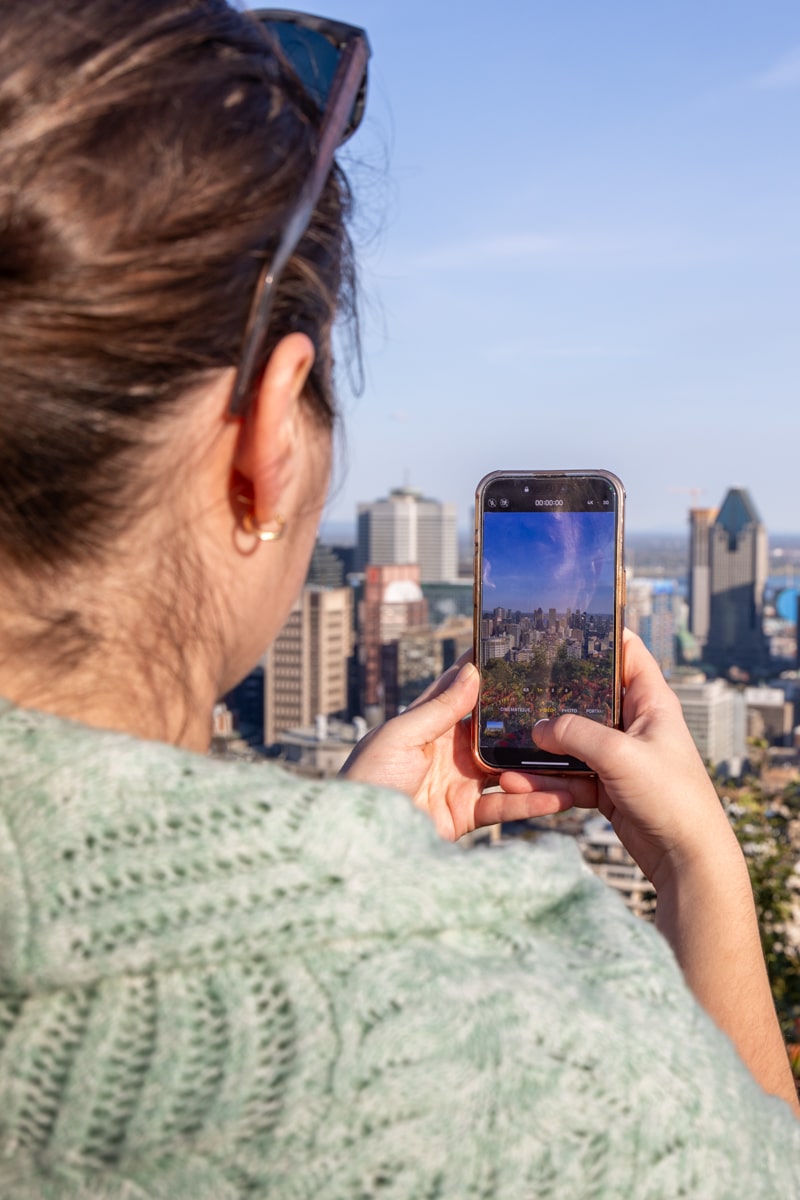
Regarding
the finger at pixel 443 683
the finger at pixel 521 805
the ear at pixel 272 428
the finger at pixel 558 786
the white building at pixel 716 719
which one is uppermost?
the ear at pixel 272 428

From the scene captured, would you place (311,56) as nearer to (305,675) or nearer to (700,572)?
(305,675)

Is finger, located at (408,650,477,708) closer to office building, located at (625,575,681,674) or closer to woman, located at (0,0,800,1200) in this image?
woman, located at (0,0,800,1200)

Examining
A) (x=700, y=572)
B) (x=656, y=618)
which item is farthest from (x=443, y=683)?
(x=700, y=572)

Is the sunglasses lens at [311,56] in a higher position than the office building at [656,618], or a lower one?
higher

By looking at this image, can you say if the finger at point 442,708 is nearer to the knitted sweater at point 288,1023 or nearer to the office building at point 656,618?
the knitted sweater at point 288,1023

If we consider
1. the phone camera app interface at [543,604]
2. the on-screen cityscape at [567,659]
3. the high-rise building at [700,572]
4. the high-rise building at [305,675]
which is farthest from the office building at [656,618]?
the phone camera app interface at [543,604]
